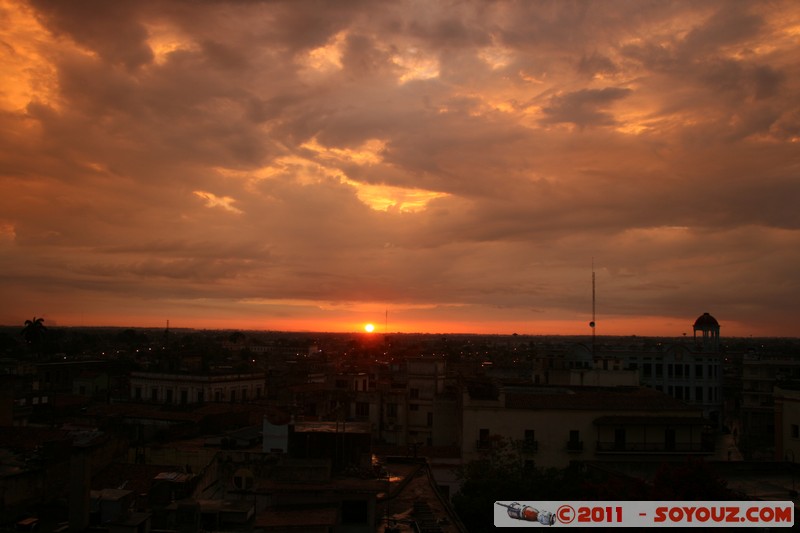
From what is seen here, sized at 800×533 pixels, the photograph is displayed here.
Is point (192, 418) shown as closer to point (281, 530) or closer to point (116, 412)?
point (116, 412)

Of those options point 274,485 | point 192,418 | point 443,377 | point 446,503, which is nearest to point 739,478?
point 446,503

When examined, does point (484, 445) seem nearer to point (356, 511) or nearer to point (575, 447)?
point (575, 447)

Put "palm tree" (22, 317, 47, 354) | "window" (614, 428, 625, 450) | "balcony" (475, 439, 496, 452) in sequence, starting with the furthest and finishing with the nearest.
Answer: "palm tree" (22, 317, 47, 354) → "balcony" (475, 439, 496, 452) → "window" (614, 428, 625, 450)

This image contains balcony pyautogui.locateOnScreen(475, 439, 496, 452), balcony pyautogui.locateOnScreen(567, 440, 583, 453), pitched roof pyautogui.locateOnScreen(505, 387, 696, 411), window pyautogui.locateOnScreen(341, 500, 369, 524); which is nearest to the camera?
window pyautogui.locateOnScreen(341, 500, 369, 524)

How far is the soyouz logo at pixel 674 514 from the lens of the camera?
22750mm

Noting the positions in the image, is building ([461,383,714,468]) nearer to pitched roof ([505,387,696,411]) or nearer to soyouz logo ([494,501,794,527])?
pitched roof ([505,387,696,411])

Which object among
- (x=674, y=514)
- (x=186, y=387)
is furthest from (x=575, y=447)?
(x=186, y=387)

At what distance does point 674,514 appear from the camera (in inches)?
913

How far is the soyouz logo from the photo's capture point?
22750 millimetres

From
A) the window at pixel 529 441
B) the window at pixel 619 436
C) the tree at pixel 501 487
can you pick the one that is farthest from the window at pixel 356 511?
the window at pixel 619 436

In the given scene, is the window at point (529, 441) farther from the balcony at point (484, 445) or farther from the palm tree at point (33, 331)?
the palm tree at point (33, 331)

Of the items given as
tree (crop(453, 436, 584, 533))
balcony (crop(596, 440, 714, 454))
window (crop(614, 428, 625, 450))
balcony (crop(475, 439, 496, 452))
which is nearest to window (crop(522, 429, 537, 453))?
balcony (crop(475, 439, 496, 452))

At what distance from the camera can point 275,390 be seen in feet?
259

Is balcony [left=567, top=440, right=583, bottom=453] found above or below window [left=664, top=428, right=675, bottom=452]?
below
